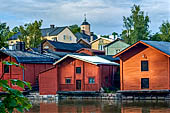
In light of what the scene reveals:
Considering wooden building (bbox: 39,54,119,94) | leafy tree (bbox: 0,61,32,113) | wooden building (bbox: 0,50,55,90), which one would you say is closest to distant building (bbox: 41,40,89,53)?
wooden building (bbox: 0,50,55,90)

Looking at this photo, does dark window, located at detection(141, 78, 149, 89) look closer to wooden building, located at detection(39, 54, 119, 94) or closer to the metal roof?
the metal roof

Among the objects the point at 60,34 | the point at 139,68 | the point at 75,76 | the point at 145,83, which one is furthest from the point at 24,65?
the point at 60,34

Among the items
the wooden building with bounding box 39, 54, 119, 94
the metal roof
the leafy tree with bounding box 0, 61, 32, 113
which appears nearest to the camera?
the leafy tree with bounding box 0, 61, 32, 113

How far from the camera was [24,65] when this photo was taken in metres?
37.2

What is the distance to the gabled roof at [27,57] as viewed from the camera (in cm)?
3803

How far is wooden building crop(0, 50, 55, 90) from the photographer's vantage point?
124 ft

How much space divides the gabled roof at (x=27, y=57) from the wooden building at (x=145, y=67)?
1125 centimetres

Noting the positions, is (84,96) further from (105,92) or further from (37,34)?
(37,34)

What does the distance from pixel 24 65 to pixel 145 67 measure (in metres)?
13.3

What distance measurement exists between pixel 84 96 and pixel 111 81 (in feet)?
15.1

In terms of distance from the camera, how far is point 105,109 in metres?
24.2

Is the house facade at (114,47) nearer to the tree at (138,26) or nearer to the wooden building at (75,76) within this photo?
the tree at (138,26)

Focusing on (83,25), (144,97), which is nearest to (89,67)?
(144,97)

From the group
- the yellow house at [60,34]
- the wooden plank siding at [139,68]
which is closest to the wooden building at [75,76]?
the wooden plank siding at [139,68]
